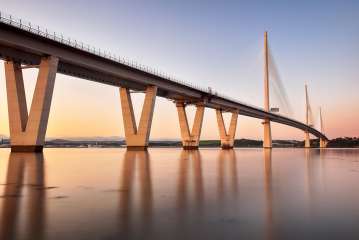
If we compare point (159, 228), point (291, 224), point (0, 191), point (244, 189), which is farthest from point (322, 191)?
point (0, 191)

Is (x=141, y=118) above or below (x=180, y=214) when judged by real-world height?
above

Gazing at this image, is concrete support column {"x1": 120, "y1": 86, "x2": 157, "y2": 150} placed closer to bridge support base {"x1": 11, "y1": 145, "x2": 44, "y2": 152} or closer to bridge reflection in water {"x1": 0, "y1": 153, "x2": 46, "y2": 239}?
bridge support base {"x1": 11, "y1": 145, "x2": 44, "y2": 152}

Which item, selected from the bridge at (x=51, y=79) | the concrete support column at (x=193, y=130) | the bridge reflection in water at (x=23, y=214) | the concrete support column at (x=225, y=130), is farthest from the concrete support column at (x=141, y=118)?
the bridge reflection in water at (x=23, y=214)

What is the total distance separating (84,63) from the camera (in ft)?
170

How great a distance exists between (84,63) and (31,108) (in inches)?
401

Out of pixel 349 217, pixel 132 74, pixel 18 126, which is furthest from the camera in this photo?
pixel 132 74

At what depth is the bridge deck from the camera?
41.2m

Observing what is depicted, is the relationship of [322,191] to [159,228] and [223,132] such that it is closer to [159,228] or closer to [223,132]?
[159,228]

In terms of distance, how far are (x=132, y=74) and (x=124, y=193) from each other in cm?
5350

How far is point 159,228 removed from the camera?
6.46m

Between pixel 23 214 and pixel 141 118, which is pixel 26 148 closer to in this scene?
pixel 141 118

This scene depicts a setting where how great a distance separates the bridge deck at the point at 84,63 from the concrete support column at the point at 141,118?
219 cm

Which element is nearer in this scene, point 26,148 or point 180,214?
point 180,214

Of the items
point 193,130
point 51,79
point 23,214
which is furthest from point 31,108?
point 193,130
